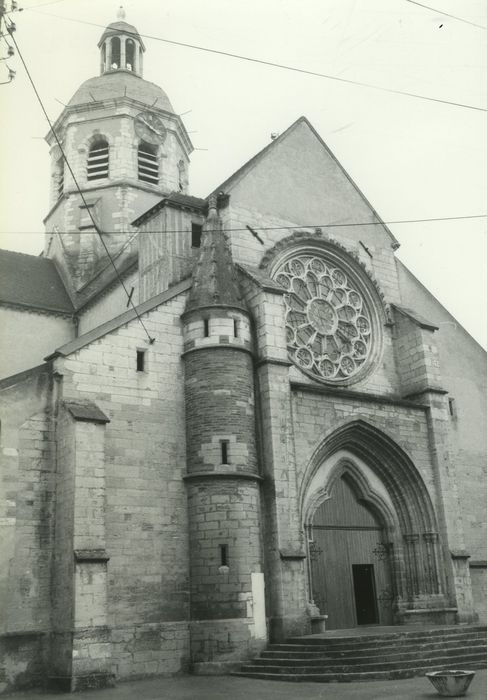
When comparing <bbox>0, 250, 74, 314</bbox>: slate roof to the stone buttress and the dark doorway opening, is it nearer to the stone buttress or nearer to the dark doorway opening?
the stone buttress

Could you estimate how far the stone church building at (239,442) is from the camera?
45.6 ft

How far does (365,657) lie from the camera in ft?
43.0

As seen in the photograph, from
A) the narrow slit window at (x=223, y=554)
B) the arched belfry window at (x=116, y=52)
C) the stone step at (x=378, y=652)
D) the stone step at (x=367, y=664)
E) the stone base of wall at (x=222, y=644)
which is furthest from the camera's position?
the arched belfry window at (x=116, y=52)

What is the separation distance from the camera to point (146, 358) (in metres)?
16.2

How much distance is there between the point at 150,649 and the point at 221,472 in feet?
11.9

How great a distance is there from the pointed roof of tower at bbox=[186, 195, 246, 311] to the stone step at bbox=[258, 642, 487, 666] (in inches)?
292

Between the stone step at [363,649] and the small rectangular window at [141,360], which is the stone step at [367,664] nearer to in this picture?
the stone step at [363,649]

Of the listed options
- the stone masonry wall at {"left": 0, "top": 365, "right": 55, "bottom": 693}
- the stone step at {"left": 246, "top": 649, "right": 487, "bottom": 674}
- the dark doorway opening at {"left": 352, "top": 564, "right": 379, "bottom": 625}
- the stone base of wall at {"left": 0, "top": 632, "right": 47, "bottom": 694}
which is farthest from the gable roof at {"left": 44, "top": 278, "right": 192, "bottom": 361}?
the dark doorway opening at {"left": 352, "top": 564, "right": 379, "bottom": 625}

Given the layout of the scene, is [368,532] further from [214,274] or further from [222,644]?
[214,274]

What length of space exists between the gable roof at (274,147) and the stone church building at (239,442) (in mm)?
76

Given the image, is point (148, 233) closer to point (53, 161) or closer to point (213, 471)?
point (213, 471)

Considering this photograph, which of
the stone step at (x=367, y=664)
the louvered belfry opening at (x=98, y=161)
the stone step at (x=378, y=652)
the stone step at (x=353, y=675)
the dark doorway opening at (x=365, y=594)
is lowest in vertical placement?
the stone step at (x=353, y=675)

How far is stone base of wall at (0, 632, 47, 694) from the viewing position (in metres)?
13.0

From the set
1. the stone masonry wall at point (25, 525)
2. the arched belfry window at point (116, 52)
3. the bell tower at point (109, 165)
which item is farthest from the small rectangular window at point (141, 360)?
the arched belfry window at point (116, 52)
